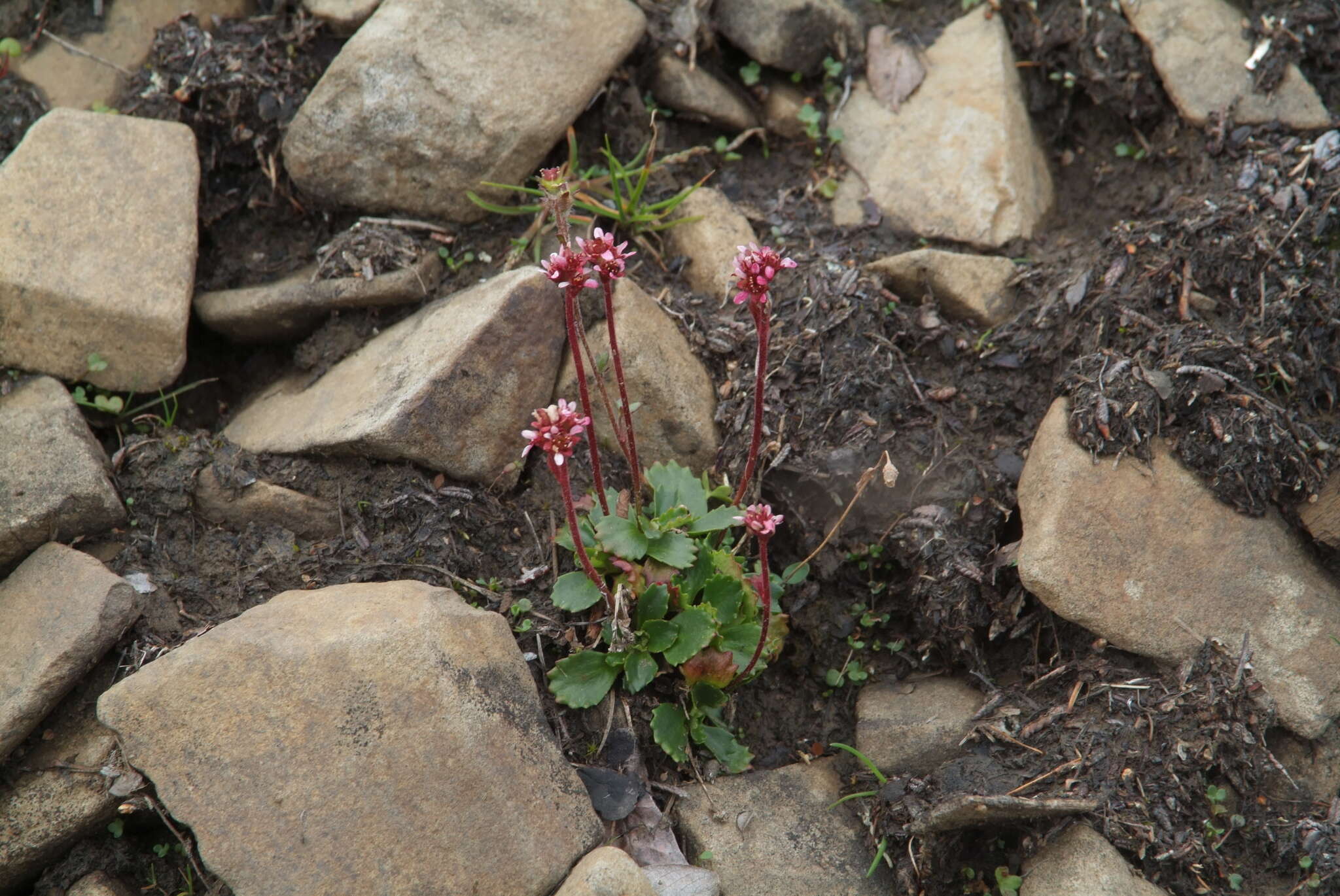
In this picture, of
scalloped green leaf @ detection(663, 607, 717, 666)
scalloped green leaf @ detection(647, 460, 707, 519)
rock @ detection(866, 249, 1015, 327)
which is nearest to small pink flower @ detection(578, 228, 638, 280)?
scalloped green leaf @ detection(647, 460, 707, 519)

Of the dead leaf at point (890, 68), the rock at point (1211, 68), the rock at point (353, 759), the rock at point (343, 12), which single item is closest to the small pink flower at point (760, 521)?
the rock at point (353, 759)

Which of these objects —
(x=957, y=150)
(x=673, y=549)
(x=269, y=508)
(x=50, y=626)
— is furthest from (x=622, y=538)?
(x=957, y=150)

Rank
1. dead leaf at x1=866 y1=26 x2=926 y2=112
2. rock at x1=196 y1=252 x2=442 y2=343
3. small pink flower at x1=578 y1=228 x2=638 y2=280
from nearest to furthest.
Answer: small pink flower at x1=578 y1=228 x2=638 y2=280 → rock at x1=196 y1=252 x2=442 y2=343 → dead leaf at x1=866 y1=26 x2=926 y2=112

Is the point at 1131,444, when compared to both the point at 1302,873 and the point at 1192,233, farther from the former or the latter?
the point at 1302,873

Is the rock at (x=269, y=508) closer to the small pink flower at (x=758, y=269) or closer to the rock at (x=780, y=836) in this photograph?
the rock at (x=780, y=836)

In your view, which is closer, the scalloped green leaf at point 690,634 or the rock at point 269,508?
the scalloped green leaf at point 690,634

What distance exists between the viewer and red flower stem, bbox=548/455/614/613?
2789 millimetres

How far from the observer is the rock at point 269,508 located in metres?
3.54

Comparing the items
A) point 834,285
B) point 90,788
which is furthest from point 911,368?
point 90,788

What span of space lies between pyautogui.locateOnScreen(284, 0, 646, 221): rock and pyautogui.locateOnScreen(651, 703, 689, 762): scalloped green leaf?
229 cm

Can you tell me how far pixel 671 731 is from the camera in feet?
10.5

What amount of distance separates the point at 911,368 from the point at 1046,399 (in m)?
0.54

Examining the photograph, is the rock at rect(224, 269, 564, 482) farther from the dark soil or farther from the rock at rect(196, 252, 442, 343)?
the rock at rect(196, 252, 442, 343)

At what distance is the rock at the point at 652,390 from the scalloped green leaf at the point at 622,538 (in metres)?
0.55
